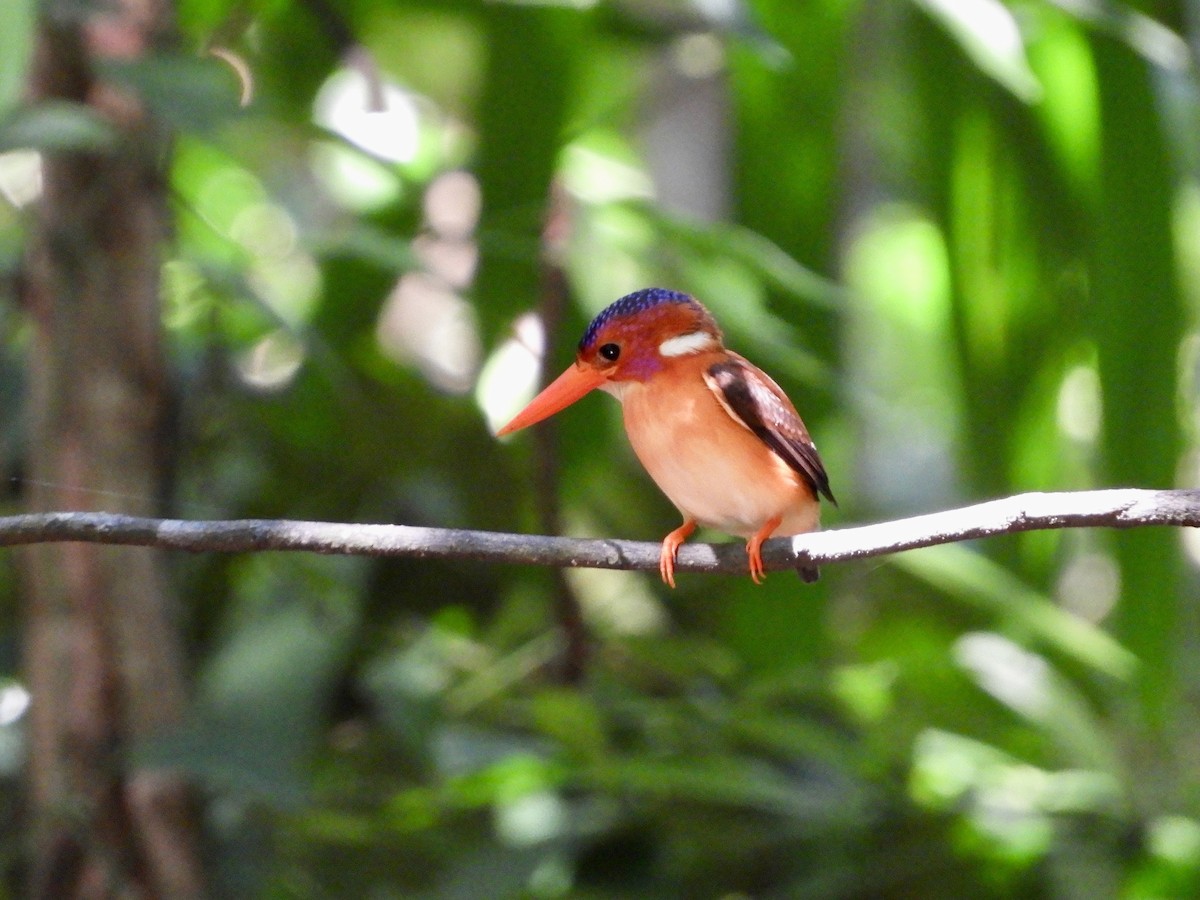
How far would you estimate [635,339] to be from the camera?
1.31m

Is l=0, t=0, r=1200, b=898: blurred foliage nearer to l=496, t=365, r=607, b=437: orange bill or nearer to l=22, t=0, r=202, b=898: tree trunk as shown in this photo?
l=22, t=0, r=202, b=898: tree trunk

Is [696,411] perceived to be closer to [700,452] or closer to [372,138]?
[700,452]

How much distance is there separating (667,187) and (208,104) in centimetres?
155

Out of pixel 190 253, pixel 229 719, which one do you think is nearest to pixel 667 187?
pixel 190 253

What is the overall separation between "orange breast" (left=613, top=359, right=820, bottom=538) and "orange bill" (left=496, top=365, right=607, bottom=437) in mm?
70

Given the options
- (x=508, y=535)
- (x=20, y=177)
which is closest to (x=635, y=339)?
(x=508, y=535)

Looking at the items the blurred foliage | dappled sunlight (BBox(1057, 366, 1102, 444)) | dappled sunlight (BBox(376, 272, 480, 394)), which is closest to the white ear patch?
the blurred foliage

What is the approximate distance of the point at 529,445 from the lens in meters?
2.45

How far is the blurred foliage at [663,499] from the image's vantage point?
186 centimetres

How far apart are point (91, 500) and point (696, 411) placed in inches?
33.1

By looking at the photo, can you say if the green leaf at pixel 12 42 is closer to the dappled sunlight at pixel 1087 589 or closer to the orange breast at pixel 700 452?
the orange breast at pixel 700 452

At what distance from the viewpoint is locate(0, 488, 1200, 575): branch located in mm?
913

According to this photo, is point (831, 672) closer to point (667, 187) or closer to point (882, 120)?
point (667, 187)

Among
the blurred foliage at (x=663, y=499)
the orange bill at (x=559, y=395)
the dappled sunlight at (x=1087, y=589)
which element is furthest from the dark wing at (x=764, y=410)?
the dappled sunlight at (x=1087, y=589)
